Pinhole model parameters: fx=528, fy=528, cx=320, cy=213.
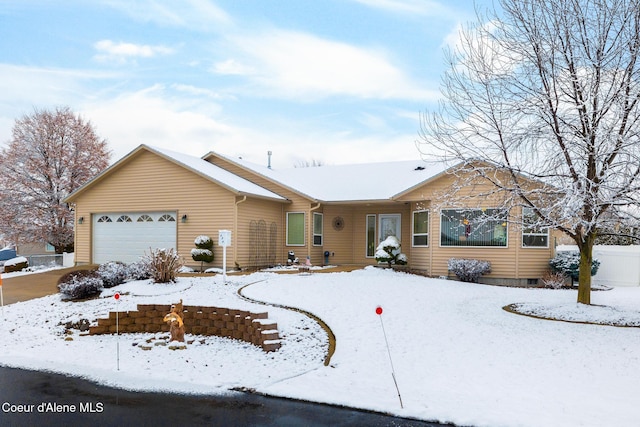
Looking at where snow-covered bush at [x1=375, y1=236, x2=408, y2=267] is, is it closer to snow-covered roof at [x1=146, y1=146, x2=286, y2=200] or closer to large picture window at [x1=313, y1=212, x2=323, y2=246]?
large picture window at [x1=313, y1=212, x2=323, y2=246]

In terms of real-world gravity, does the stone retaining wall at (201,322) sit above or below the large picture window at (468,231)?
below

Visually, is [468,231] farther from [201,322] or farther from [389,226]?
[201,322]

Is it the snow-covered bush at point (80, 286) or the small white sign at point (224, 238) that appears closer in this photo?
the snow-covered bush at point (80, 286)

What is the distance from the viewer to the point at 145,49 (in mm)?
14719

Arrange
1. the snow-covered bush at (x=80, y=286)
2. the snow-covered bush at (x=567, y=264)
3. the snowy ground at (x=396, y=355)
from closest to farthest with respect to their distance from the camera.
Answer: the snowy ground at (x=396, y=355), the snow-covered bush at (x=80, y=286), the snow-covered bush at (x=567, y=264)

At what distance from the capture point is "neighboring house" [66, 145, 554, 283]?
18.7 m

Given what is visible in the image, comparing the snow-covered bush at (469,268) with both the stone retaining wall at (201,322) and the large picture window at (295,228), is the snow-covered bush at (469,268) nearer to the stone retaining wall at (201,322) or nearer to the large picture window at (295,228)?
the large picture window at (295,228)

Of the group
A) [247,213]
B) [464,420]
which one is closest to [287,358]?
[464,420]

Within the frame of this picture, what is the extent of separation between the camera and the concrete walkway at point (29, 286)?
53.4 feet

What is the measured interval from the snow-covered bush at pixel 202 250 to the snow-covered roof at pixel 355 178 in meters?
4.16

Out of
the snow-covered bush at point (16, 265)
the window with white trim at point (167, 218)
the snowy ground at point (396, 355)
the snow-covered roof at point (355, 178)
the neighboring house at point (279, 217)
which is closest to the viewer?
the snowy ground at point (396, 355)

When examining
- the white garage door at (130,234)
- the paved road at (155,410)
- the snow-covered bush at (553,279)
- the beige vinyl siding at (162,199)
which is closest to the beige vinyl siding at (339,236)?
the beige vinyl siding at (162,199)

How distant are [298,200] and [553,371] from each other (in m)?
14.8

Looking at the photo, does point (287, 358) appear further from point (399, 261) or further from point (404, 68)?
point (399, 261)
